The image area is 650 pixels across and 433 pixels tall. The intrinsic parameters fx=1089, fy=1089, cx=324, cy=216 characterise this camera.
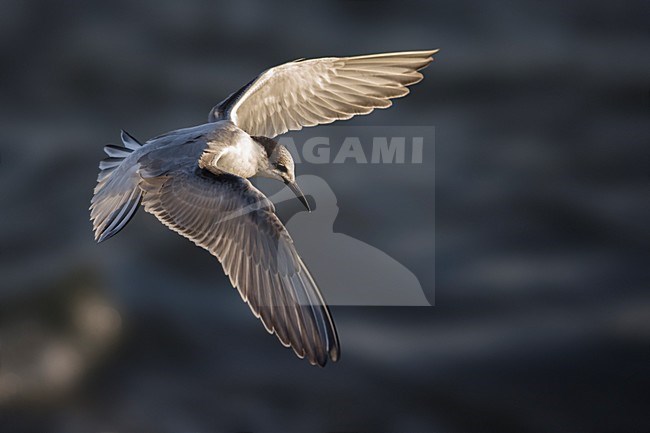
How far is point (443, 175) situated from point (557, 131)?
852 millimetres

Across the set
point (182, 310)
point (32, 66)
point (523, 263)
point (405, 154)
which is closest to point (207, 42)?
point (32, 66)

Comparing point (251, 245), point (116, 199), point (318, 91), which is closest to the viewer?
point (251, 245)

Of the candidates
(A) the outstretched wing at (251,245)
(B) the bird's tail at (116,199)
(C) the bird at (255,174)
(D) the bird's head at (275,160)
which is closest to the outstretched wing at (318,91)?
(C) the bird at (255,174)

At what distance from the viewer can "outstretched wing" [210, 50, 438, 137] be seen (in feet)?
16.4

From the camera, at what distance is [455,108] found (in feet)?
22.9

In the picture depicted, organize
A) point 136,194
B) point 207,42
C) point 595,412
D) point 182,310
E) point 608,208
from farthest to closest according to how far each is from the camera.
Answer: point 207,42 → point 608,208 → point 182,310 → point 595,412 → point 136,194

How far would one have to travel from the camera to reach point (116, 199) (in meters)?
4.72

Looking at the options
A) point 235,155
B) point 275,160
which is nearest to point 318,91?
point 275,160

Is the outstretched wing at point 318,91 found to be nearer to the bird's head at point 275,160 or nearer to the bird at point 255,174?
the bird at point 255,174

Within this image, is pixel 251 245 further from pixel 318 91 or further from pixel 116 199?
pixel 318 91

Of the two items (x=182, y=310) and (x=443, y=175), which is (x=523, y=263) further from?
(x=182, y=310)

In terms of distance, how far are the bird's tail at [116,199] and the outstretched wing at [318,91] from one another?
1.72 feet

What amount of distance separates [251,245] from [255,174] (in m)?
0.76

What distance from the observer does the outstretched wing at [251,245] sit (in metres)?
4.06
